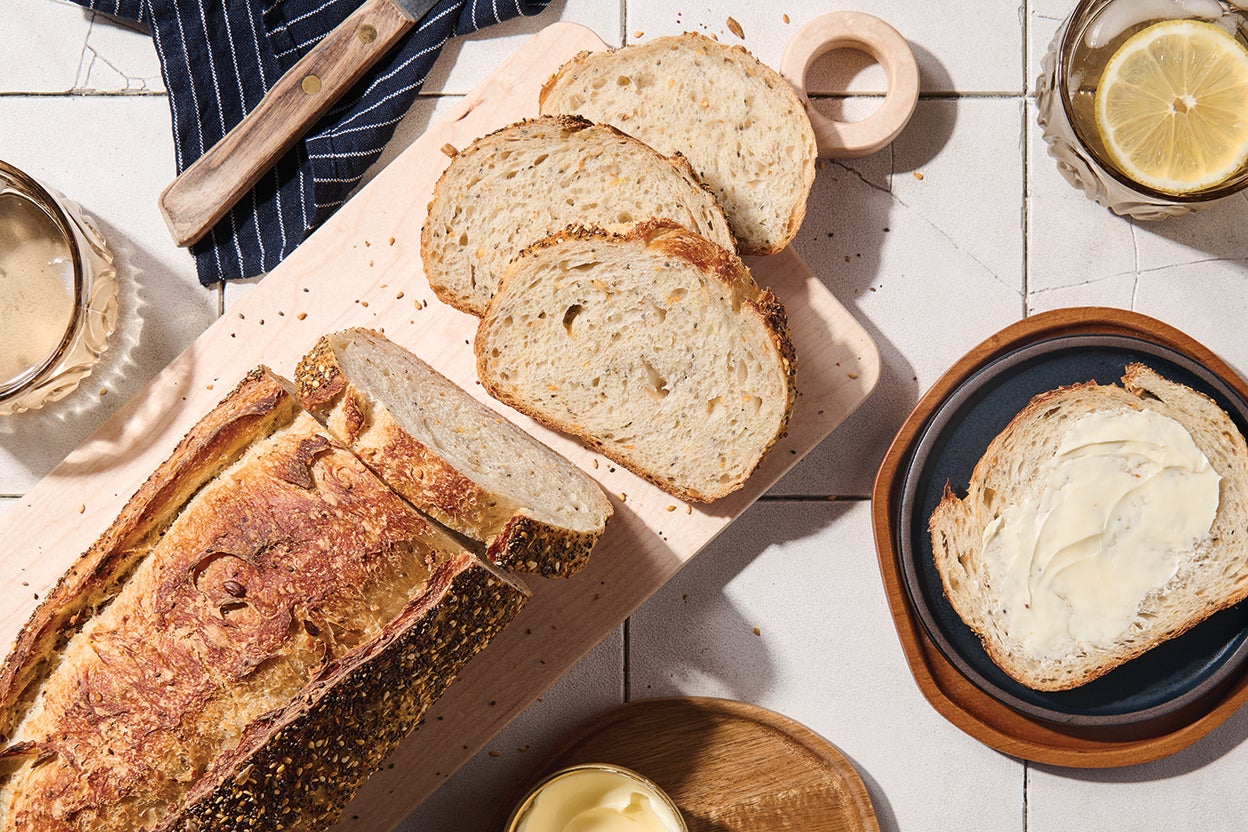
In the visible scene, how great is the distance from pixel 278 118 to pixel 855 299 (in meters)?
1.37

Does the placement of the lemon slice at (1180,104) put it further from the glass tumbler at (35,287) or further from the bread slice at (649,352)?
the glass tumbler at (35,287)

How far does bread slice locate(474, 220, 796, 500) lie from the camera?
1.89 meters

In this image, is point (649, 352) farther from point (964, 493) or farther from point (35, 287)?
point (35, 287)

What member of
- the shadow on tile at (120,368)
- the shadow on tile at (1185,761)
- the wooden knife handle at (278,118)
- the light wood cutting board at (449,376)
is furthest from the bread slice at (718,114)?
the shadow on tile at (1185,761)

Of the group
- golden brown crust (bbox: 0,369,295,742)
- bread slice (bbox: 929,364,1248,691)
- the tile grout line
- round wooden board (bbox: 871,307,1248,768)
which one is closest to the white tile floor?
the tile grout line

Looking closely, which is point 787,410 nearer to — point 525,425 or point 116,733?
point 525,425

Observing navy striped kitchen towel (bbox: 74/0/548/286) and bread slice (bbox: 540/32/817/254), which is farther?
navy striped kitchen towel (bbox: 74/0/548/286)

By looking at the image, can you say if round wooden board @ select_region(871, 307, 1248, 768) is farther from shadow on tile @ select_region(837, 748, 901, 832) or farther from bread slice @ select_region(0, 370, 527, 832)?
bread slice @ select_region(0, 370, 527, 832)

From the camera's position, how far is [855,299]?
2.22m

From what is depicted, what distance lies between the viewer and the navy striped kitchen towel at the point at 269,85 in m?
2.17

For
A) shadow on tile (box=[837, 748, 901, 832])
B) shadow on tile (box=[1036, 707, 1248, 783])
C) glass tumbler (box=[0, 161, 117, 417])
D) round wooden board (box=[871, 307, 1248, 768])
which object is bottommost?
shadow on tile (box=[837, 748, 901, 832])

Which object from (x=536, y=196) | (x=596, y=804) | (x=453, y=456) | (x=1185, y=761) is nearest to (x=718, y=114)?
(x=536, y=196)

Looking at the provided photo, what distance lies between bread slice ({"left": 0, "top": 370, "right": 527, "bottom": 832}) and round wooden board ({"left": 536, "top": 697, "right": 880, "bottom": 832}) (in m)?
0.66

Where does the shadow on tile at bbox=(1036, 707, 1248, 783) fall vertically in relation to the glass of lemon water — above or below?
below
